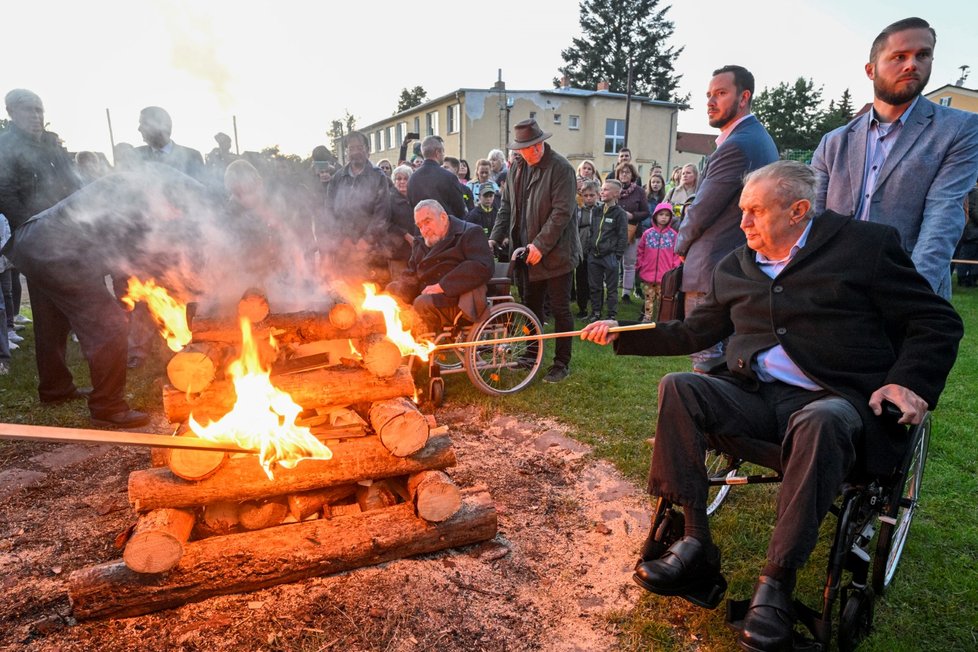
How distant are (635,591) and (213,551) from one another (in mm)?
1995

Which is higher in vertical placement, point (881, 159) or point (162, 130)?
point (162, 130)

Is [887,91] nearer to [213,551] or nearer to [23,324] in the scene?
[213,551]

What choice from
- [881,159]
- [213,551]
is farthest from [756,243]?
[213,551]

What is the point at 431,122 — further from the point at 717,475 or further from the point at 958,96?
the point at 717,475

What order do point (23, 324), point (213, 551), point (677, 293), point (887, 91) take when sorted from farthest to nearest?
point (23, 324), point (677, 293), point (887, 91), point (213, 551)

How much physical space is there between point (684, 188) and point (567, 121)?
25807mm

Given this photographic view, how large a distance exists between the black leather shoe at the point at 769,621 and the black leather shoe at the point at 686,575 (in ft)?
0.94

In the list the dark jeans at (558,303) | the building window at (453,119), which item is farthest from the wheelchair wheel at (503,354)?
the building window at (453,119)

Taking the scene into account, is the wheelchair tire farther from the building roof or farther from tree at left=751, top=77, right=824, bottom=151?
tree at left=751, top=77, right=824, bottom=151

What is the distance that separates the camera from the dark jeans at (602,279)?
27.3 feet

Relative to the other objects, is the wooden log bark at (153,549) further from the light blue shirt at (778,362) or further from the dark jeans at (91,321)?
the light blue shirt at (778,362)

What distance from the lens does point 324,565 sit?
268cm

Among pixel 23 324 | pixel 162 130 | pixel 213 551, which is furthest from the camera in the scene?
pixel 23 324

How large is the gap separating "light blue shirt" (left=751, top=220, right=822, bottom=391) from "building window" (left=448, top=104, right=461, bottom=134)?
104 feet
